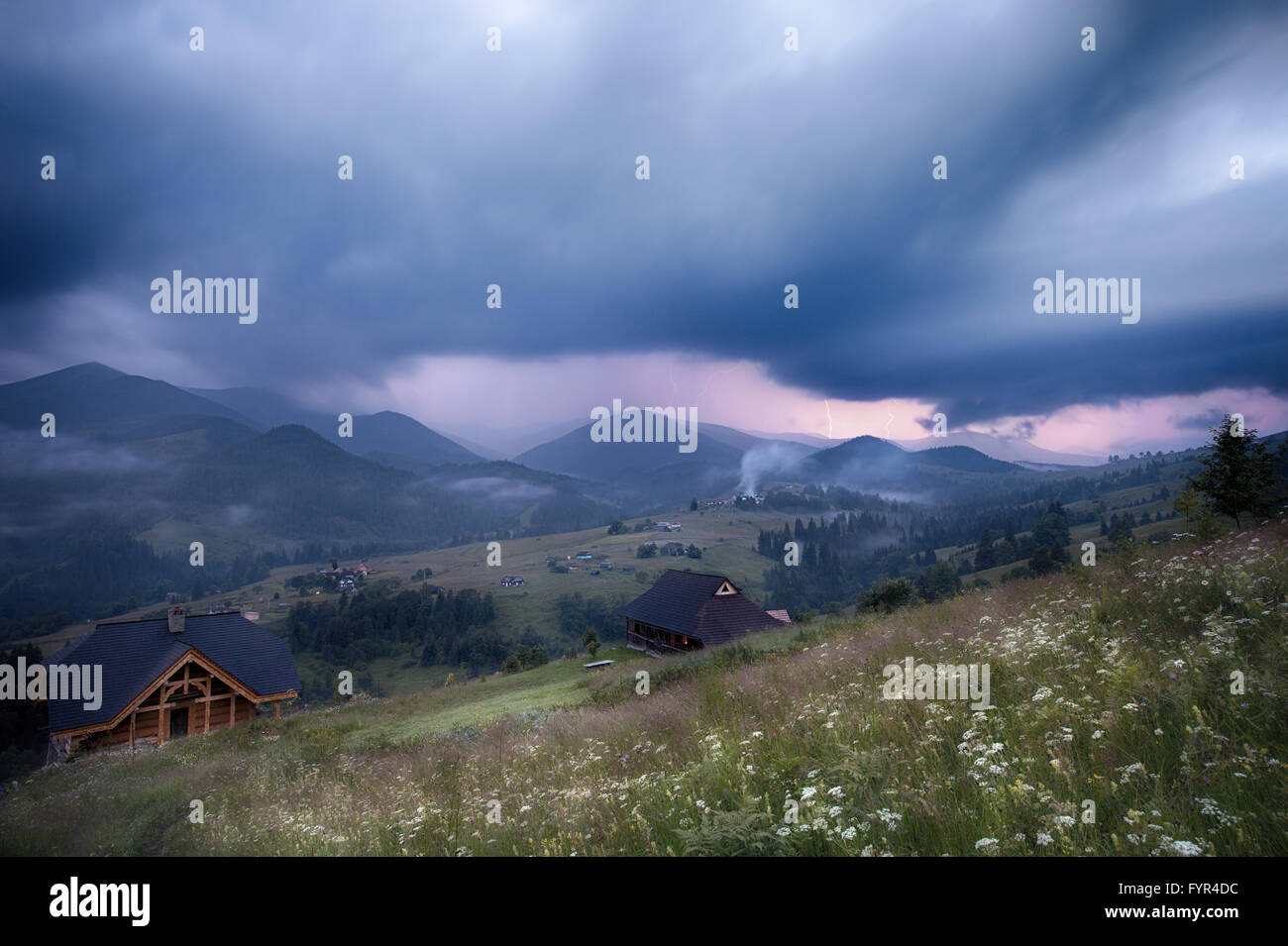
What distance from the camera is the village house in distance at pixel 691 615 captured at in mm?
41875

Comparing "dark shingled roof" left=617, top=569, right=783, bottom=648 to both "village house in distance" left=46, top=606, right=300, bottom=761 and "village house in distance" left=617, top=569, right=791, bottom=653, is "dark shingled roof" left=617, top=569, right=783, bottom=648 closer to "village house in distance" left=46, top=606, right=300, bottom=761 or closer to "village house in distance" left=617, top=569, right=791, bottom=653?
"village house in distance" left=617, top=569, right=791, bottom=653

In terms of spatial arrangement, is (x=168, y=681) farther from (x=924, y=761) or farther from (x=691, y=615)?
(x=924, y=761)

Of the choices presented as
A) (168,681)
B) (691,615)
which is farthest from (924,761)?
(691,615)

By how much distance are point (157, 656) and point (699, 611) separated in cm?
3487

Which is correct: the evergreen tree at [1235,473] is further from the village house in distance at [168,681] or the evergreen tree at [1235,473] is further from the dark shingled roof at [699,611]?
the village house in distance at [168,681]

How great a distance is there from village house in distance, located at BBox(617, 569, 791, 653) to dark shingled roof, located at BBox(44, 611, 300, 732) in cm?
2688

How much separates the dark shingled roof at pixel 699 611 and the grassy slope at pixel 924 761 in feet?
99.7

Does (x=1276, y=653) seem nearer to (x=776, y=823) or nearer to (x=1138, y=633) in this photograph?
(x=1138, y=633)

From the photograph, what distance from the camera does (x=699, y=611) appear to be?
1705 inches

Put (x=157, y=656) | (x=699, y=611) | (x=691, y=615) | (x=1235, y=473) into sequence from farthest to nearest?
(x=691, y=615) → (x=699, y=611) → (x=157, y=656) → (x=1235, y=473)
